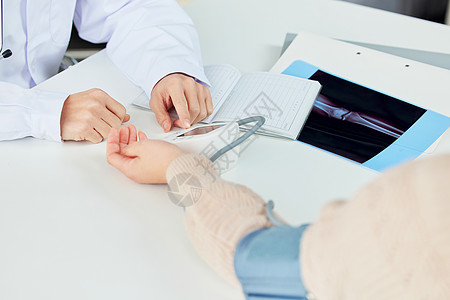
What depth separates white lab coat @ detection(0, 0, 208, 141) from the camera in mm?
873

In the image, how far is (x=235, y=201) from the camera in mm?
534

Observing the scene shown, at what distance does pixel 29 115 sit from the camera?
743mm

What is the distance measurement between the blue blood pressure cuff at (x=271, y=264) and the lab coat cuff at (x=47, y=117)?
0.39 meters

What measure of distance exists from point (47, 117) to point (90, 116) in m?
0.06

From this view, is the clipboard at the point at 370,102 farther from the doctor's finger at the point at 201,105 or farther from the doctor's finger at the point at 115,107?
the doctor's finger at the point at 115,107

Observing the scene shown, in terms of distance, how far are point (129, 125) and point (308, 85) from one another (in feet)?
0.98

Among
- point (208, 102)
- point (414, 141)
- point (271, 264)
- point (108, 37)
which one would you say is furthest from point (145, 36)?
point (271, 264)

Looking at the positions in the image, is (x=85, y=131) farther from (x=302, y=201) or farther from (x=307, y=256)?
(x=307, y=256)

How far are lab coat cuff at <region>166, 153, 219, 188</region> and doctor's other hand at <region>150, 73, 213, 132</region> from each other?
14 cm

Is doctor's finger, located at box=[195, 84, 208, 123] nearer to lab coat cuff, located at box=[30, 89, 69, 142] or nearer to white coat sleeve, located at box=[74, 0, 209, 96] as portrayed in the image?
white coat sleeve, located at box=[74, 0, 209, 96]

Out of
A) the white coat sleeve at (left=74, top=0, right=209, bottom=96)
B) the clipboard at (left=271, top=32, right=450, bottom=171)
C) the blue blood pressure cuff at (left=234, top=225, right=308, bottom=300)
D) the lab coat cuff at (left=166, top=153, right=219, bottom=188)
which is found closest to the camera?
the blue blood pressure cuff at (left=234, top=225, right=308, bottom=300)

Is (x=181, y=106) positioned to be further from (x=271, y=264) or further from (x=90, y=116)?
(x=271, y=264)

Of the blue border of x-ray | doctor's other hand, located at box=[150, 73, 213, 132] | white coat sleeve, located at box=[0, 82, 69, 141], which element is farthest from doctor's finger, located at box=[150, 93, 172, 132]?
the blue border of x-ray

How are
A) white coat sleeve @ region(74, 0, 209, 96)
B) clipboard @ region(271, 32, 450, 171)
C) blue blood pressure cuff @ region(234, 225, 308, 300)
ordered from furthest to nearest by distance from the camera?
white coat sleeve @ region(74, 0, 209, 96) < clipboard @ region(271, 32, 450, 171) < blue blood pressure cuff @ region(234, 225, 308, 300)
